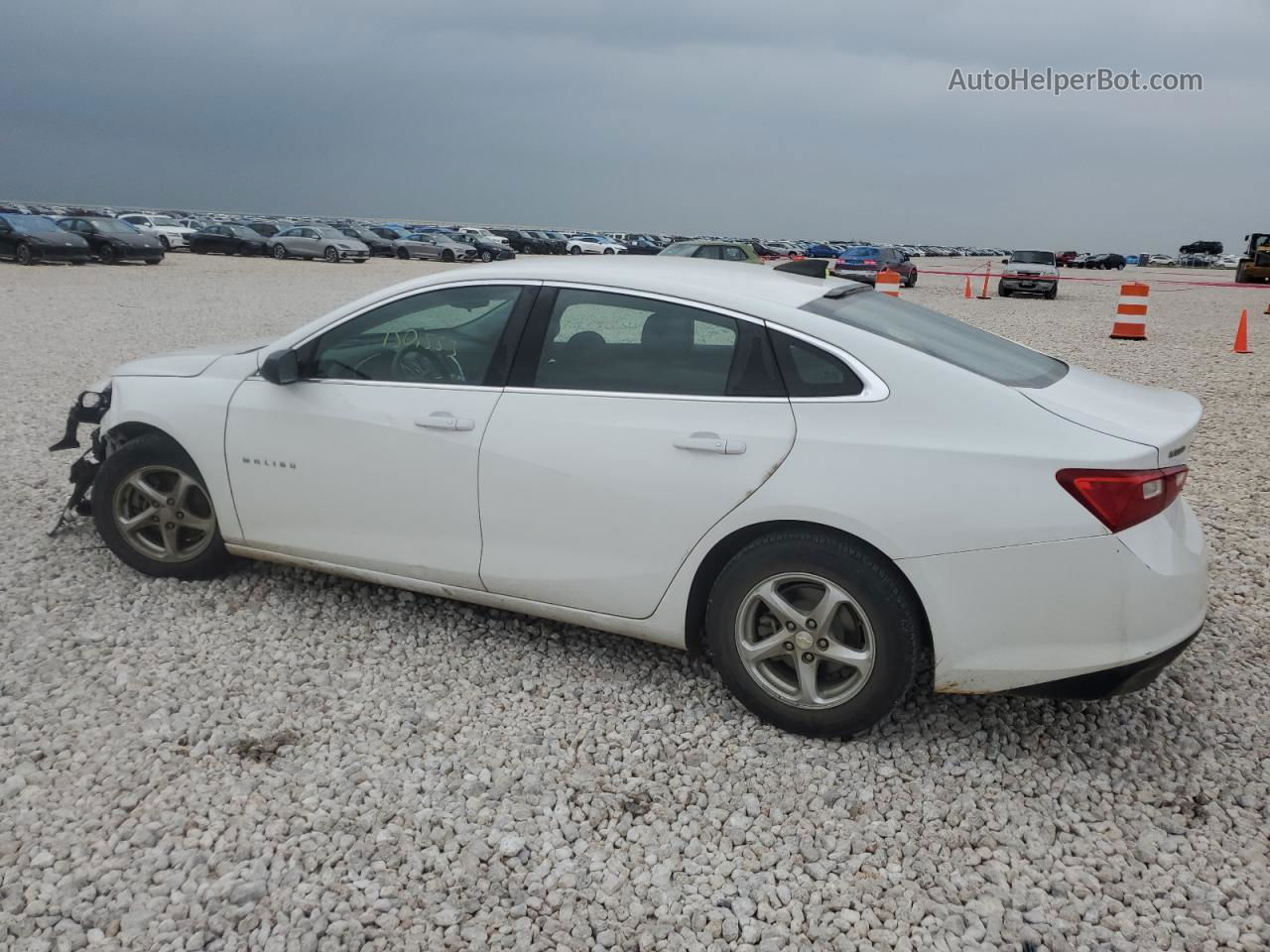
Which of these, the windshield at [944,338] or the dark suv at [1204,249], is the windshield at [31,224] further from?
the dark suv at [1204,249]

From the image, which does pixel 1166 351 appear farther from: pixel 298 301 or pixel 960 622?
pixel 298 301

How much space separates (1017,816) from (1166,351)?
13.8m

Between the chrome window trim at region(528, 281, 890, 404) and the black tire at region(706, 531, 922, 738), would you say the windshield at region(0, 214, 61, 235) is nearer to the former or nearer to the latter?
the chrome window trim at region(528, 281, 890, 404)

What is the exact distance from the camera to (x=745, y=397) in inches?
125

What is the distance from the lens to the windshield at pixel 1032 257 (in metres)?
28.0

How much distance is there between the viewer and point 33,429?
24.1ft

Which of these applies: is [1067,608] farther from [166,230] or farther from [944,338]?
[166,230]

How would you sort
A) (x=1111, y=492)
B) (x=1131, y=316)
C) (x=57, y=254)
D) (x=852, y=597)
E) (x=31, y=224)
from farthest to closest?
(x=31, y=224) → (x=57, y=254) → (x=1131, y=316) → (x=852, y=597) → (x=1111, y=492)

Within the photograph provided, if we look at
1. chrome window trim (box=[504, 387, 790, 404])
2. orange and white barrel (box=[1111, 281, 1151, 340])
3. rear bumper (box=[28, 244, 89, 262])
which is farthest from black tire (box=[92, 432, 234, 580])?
rear bumper (box=[28, 244, 89, 262])

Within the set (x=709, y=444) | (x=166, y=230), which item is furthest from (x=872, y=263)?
(x=709, y=444)

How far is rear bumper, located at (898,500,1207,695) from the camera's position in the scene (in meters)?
2.75

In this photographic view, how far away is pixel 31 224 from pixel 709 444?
2998 centimetres

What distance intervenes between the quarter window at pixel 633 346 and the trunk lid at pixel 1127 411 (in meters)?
1.01

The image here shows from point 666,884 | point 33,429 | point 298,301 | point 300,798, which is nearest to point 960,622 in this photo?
point 666,884
